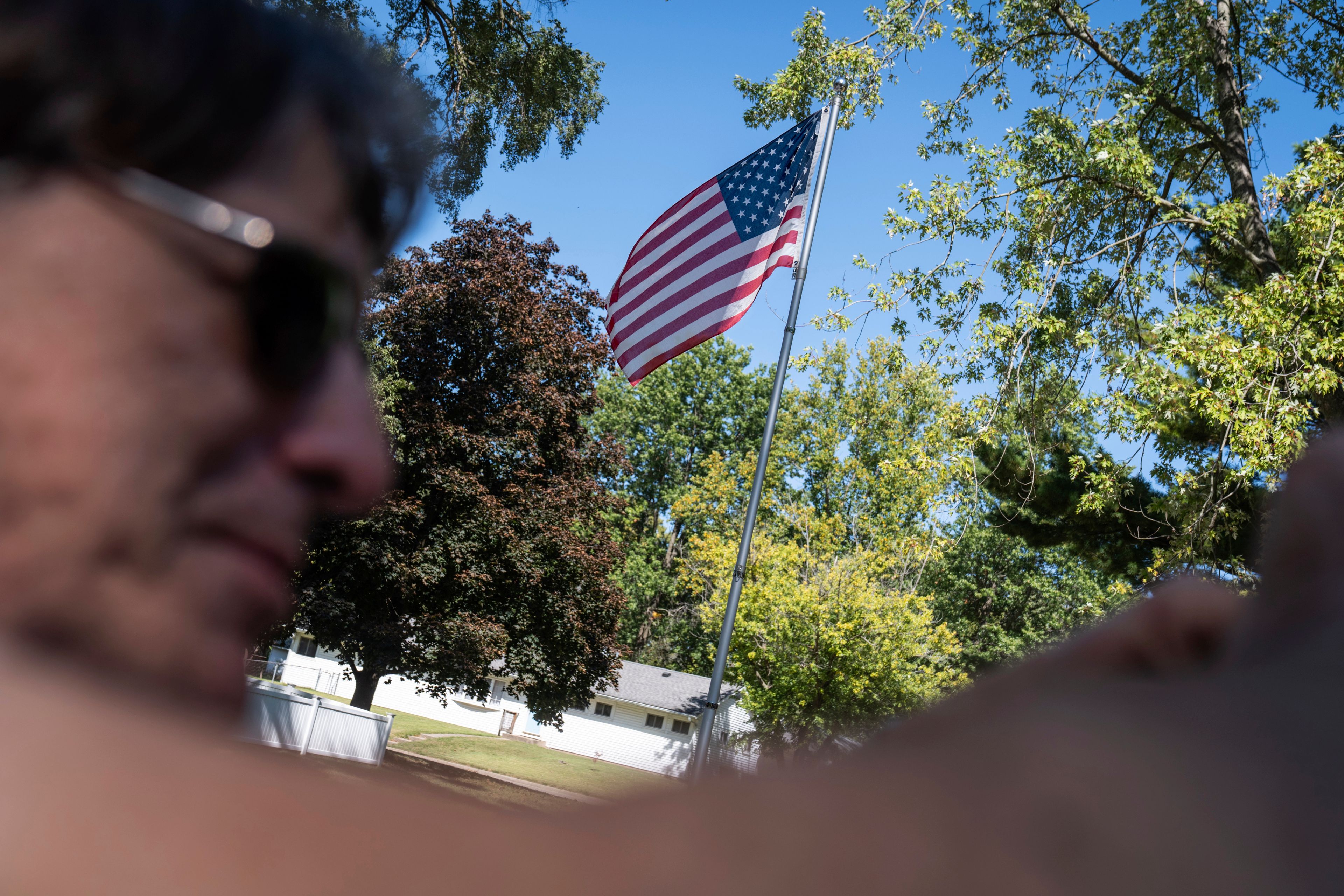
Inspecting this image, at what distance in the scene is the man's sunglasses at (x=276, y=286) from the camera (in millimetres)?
570

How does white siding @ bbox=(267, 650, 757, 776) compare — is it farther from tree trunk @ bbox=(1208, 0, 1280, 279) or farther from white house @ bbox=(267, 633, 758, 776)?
tree trunk @ bbox=(1208, 0, 1280, 279)

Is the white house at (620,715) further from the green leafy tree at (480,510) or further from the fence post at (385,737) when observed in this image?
the green leafy tree at (480,510)

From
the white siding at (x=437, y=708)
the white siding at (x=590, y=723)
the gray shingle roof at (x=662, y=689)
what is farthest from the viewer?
the white siding at (x=437, y=708)

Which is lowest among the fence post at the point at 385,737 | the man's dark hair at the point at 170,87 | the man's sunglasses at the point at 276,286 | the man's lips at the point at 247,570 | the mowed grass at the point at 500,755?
the mowed grass at the point at 500,755

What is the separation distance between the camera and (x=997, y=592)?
2975 cm

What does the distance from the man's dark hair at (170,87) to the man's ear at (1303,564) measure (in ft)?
2.21

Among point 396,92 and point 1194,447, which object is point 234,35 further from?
point 1194,447

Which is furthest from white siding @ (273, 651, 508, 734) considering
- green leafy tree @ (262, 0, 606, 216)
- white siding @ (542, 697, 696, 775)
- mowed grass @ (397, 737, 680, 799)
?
green leafy tree @ (262, 0, 606, 216)

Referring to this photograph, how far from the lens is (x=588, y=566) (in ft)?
57.7

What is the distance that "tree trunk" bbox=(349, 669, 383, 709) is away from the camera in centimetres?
1775

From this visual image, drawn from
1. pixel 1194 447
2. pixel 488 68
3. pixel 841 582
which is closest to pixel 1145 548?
pixel 1194 447

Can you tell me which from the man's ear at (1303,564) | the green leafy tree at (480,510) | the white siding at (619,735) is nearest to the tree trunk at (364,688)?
the green leafy tree at (480,510)

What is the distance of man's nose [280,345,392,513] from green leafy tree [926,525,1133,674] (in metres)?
23.8

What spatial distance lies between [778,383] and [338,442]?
8601 mm
